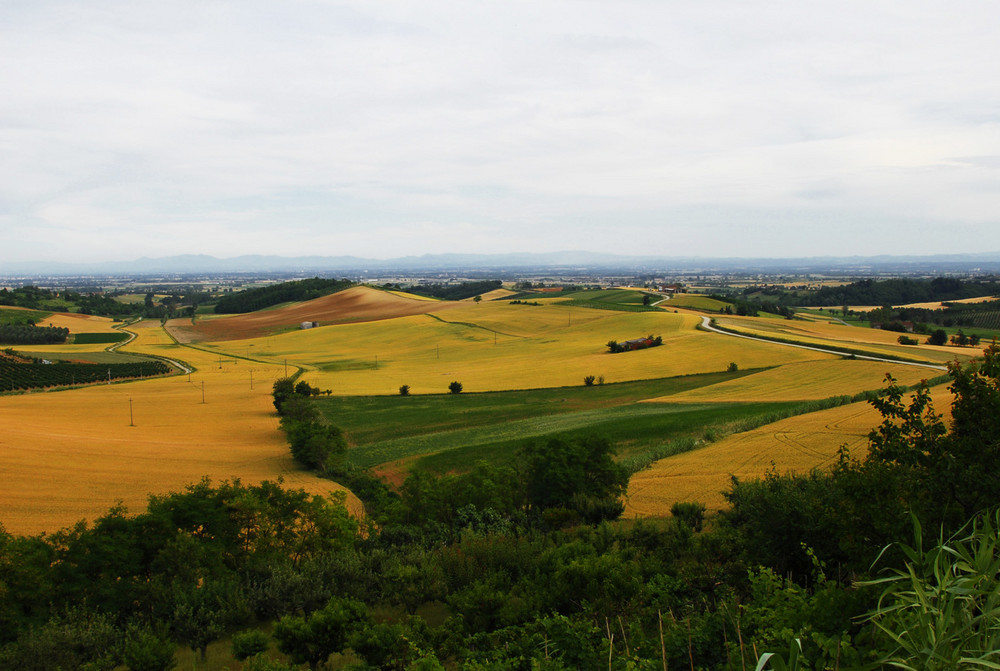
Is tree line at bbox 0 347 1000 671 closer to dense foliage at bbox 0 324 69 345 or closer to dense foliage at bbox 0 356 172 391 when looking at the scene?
dense foliage at bbox 0 356 172 391

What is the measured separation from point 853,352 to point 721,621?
6361cm

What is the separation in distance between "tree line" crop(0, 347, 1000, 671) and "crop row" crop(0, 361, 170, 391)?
55592 mm

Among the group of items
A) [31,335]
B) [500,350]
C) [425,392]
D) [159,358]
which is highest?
[31,335]

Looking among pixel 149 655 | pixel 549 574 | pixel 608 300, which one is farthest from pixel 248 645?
pixel 608 300

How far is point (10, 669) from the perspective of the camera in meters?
13.8

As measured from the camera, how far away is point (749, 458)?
102 feet

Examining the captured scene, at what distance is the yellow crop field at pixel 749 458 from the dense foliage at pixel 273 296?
148856 millimetres

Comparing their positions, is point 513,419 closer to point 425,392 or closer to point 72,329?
point 425,392

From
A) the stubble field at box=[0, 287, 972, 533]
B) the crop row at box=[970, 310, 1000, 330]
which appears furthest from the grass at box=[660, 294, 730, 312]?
the crop row at box=[970, 310, 1000, 330]

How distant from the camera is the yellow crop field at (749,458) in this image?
27.3m

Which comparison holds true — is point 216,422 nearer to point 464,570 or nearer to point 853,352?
point 464,570

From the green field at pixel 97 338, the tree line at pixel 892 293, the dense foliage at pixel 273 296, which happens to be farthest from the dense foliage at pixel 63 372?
the tree line at pixel 892 293

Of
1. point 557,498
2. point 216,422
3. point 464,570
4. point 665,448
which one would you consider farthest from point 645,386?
point 464,570

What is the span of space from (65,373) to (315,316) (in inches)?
2407
